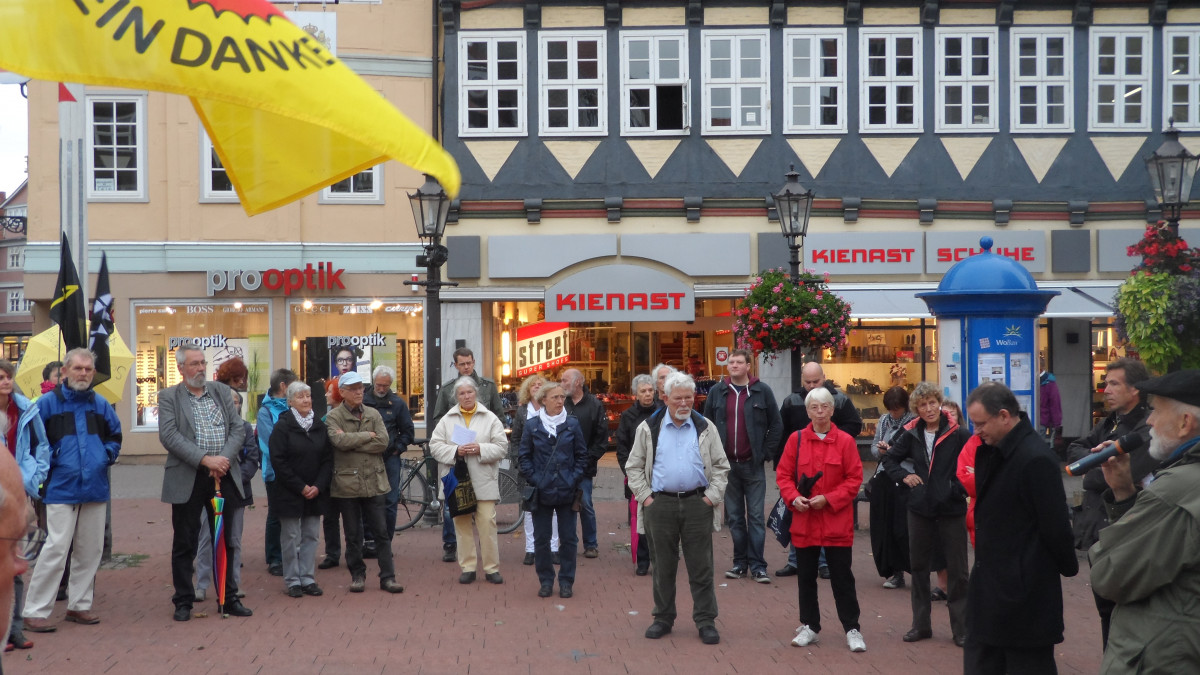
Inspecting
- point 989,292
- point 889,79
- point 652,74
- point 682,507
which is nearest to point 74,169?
point 682,507

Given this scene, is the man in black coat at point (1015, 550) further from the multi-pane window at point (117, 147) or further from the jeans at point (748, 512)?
the multi-pane window at point (117, 147)

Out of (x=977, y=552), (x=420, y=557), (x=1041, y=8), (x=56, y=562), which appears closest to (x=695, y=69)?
(x=1041, y=8)

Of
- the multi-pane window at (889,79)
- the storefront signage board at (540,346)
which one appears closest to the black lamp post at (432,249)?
the storefront signage board at (540,346)

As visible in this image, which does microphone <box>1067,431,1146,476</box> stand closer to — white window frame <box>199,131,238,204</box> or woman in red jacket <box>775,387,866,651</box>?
woman in red jacket <box>775,387,866,651</box>

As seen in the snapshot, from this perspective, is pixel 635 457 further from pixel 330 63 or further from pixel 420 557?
pixel 330 63

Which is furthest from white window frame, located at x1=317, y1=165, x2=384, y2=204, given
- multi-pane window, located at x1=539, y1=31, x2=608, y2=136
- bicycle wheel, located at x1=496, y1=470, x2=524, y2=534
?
bicycle wheel, located at x1=496, y1=470, x2=524, y2=534

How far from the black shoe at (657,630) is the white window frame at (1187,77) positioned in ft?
52.2

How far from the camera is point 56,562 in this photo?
7.93 meters

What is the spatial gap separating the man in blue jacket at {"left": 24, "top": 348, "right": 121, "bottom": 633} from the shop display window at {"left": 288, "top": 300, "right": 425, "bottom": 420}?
1108 cm

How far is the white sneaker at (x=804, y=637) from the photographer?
24.3 ft

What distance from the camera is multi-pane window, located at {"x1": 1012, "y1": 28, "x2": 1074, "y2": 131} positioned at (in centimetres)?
1950

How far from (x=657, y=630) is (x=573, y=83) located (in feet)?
43.9

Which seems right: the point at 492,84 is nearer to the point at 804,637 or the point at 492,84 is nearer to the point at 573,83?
the point at 573,83

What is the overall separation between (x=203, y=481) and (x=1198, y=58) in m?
18.2
